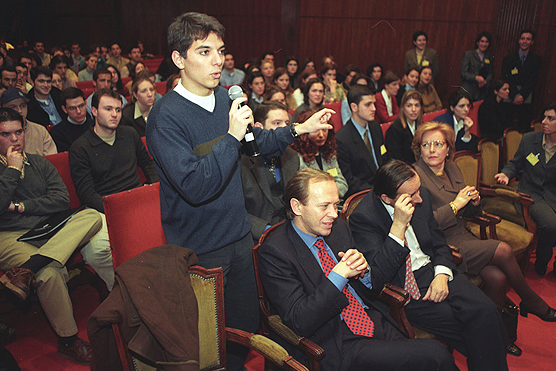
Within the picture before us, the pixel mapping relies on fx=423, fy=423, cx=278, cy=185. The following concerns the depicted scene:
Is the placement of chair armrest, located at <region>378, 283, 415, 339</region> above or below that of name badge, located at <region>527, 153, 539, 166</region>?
below

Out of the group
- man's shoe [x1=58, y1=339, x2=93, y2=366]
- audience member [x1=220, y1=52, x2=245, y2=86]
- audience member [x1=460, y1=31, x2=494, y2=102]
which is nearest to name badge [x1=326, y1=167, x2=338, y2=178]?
man's shoe [x1=58, y1=339, x2=93, y2=366]

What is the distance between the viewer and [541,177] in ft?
11.0

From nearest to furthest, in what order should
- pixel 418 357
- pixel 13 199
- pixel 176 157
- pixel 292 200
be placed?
pixel 176 157 < pixel 418 357 < pixel 292 200 < pixel 13 199

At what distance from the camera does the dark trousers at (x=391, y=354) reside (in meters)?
1.70

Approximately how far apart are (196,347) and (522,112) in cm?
625

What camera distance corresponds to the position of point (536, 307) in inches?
102

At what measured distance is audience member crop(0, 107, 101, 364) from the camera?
228 cm

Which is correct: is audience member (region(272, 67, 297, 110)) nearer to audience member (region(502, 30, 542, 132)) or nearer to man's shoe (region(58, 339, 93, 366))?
audience member (region(502, 30, 542, 132))

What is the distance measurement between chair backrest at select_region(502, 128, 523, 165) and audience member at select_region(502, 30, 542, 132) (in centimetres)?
238

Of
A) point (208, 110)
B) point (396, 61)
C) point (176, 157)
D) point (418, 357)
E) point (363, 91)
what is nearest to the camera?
point (176, 157)

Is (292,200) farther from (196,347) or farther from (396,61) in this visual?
(396,61)

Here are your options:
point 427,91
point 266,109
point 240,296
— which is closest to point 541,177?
point 266,109

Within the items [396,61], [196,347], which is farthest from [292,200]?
[396,61]

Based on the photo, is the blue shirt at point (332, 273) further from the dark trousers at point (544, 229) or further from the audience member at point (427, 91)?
the audience member at point (427, 91)
